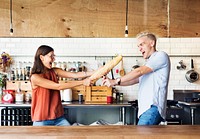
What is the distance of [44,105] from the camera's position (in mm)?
3043

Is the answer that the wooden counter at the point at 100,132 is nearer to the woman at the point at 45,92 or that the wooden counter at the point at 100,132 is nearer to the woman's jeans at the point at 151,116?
the woman's jeans at the point at 151,116

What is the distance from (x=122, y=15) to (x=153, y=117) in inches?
129

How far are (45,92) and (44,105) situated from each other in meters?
0.13

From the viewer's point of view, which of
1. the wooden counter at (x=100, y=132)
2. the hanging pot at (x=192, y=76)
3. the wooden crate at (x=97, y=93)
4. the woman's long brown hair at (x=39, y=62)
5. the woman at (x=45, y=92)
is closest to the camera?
the wooden counter at (x=100, y=132)

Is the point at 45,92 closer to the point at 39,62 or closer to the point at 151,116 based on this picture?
the point at 39,62

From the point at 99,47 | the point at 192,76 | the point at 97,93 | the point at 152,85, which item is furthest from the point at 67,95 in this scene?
the point at 152,85

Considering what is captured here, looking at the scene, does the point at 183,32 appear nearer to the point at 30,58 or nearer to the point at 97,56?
the point at 97,56

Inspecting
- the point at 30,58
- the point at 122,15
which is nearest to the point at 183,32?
the point at 122,15

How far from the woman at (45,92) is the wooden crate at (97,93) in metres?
2.25

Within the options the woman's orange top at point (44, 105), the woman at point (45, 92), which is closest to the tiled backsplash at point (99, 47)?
the woman at point (45, 92)

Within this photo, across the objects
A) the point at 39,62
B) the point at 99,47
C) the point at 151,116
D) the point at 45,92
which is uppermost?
the point at 99,47

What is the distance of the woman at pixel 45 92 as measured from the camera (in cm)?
303

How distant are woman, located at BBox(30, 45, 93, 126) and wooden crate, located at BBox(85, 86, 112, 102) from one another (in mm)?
2247

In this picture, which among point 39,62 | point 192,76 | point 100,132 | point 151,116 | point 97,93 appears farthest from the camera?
point 192,76
